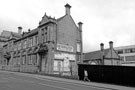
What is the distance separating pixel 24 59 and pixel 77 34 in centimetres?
1603

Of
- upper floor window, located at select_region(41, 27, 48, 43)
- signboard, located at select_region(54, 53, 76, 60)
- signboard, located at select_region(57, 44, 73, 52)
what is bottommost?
signboard, located at select_region(54, 53, 76, 60)

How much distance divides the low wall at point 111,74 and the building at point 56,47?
638 cm

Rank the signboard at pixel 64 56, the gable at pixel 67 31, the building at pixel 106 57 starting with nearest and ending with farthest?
the signboard at pixel 64 56
the gable at pixel 67 31
the building at pixel 106 57

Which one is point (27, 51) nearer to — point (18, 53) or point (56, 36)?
point (18, 53)

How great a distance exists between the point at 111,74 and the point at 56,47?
1471 centimetres

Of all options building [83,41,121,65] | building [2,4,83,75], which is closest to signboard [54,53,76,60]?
building [2,4,83,75]

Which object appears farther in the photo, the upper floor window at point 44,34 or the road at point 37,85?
the upper floor window at point 44,34

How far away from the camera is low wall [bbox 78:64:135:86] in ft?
57.8

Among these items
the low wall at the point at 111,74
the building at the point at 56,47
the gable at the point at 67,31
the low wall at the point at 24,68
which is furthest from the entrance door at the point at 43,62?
the low wall at the point at 111,74

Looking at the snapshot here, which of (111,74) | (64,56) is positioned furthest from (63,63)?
(111,74)

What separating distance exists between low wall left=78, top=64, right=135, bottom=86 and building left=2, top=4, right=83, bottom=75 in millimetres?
6379

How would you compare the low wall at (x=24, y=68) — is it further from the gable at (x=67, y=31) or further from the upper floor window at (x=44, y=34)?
the gable at (x=67, y=31)

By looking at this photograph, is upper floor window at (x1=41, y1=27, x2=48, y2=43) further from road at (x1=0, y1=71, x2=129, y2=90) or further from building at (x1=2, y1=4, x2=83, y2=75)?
road at (x1=0, y1=71, x2=129, y2=90)

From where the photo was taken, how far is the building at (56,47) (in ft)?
101
